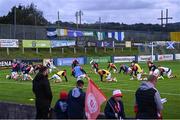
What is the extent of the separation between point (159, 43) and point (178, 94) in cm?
5809

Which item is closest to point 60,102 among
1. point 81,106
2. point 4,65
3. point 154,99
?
point 81,106

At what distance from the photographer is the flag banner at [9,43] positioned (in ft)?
220

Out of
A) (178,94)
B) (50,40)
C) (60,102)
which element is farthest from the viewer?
(50,40)

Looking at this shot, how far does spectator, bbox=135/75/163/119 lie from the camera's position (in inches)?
426

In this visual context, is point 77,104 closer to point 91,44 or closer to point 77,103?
point 77,103

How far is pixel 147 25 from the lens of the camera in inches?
5285

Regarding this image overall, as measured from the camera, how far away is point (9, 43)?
225 ft

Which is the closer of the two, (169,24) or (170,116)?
(170,116)

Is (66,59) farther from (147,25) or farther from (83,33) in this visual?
(147,25)

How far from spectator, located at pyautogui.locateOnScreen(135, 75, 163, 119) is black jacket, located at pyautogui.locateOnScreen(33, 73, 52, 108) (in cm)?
335

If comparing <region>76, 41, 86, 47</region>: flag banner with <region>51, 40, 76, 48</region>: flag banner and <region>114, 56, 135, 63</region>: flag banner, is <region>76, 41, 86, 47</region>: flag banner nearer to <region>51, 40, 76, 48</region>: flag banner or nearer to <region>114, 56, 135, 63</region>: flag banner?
<region>51, 40, 76, 48</region>: flag banner

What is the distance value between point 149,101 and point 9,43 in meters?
59.0

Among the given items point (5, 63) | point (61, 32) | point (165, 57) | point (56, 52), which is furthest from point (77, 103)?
point (165, 57)

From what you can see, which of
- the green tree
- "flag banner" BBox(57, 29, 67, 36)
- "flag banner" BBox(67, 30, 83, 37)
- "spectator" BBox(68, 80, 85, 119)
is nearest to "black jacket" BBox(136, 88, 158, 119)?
"spectator" BBox(68, 80, 85, 119)
